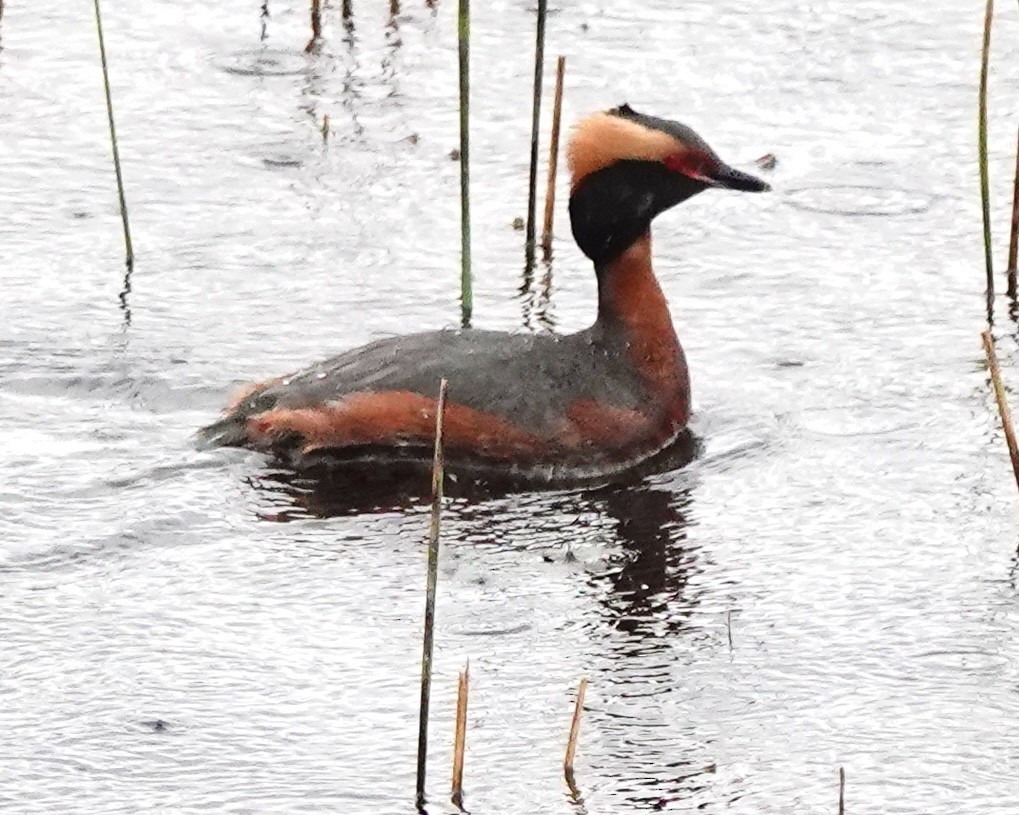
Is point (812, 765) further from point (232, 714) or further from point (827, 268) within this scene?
point (827, 268)

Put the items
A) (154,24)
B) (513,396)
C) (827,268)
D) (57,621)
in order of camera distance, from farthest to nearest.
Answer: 1. (154,24)
2. (827,268)
3. (513,396)
4. (57,621)

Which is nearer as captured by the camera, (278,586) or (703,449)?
(278,586)

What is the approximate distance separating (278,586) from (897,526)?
2.17m

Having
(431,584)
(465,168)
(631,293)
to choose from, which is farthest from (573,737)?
(465,168)

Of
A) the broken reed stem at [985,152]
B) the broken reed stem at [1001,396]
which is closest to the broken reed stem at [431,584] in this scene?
the broken reed stem at [1001,396]

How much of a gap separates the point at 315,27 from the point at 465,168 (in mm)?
4382

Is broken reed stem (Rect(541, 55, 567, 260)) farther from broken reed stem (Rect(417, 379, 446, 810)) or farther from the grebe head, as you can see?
broken reed stem (Rect(417, 379, 446, 810))

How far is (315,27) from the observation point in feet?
45.4

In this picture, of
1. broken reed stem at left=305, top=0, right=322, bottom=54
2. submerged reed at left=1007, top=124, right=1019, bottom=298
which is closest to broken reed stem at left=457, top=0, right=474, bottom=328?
submerged reed at left=1007, top=124, right=1019, bottom=298

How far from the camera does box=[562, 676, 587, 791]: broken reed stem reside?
616cm

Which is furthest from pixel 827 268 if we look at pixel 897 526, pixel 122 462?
pixel 122 462

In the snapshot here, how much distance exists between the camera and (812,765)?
6613mm

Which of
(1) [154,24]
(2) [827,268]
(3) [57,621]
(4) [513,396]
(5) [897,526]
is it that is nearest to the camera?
(3) [57,621]

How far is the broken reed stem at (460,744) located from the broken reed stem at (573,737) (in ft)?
0.90
